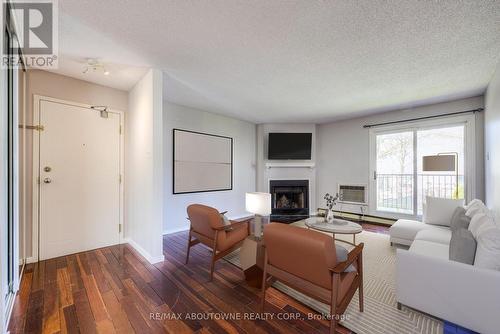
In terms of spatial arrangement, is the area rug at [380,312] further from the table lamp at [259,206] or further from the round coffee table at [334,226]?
the table lamp at [259,206]

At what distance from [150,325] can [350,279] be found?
160 centimetres

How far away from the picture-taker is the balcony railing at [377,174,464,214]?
154 inches

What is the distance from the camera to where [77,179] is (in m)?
2.91

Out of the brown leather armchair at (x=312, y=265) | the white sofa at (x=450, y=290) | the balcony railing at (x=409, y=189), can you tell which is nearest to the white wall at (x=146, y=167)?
the brown leather armchair at (x=312, y=265)

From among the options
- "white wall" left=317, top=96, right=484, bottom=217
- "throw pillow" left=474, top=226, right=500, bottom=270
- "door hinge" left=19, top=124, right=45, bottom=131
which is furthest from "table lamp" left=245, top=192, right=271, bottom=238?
"white wall" left=317, top=96, right=484, bottom=217

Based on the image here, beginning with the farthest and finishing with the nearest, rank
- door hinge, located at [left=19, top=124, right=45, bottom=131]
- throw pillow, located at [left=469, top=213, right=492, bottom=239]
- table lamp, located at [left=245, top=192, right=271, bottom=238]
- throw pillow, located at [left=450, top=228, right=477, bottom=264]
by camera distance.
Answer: door hinge, located at [left=19, top=124, right=45, bottom=131] < table lamp, located at [left=245, top=192, right=271, bottom=238] < throw pillow, located at [left=469, top=213, right=492, bottom=239] < throw pillow, located at [left=450, top=228, right=477, bottom=264]

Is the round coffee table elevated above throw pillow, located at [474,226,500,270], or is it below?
below

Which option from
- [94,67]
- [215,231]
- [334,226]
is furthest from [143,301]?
[94,67]

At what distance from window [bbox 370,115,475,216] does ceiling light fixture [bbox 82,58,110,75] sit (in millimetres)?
5278

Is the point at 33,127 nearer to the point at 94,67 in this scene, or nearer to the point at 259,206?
the point at 94,67

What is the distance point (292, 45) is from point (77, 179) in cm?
335

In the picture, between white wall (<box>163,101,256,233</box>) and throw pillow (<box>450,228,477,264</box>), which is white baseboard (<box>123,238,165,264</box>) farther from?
throw pillow (<box>450,228,477,264</box>)

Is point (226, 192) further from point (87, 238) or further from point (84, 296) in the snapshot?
point (84, 296)

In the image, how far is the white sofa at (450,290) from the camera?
1.37m
